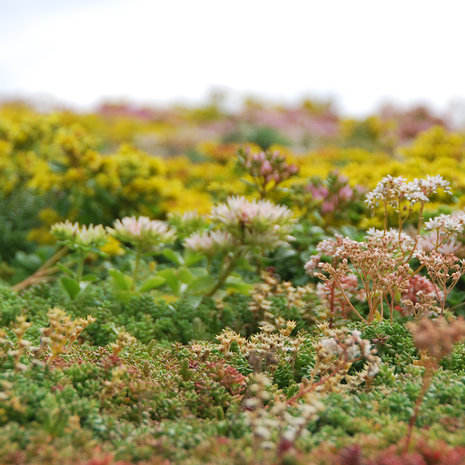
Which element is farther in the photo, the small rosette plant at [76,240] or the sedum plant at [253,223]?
the small rosette plant at [76,240]

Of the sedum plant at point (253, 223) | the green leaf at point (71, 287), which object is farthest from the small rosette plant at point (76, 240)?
the sedum plant at point (253, 223)

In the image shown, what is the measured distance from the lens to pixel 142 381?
1.79m

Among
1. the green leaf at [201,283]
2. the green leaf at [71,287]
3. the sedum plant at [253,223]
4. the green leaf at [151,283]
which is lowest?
the green leaf at [71,287]

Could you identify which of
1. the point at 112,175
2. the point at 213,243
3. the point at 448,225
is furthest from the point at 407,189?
the point at 112,175

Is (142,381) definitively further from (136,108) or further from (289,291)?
(136,108)

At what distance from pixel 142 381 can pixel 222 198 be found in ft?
7.21

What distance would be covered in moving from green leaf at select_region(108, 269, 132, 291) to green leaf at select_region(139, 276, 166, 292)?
7cm

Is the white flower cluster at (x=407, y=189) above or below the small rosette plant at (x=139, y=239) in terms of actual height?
above

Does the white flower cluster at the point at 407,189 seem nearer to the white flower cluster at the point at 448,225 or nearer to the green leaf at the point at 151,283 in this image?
the white flower cluster at the point at 448,225

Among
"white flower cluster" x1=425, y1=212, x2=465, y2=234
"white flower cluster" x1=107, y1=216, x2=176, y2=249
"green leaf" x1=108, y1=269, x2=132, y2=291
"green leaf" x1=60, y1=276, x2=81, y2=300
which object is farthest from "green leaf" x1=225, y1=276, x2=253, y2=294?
"white flower cluster" x1=425, y1=212, x2=465, y2=234

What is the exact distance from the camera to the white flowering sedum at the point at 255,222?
230 centimetres

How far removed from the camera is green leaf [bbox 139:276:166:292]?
2.68 metres

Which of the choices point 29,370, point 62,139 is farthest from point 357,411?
point 62,139

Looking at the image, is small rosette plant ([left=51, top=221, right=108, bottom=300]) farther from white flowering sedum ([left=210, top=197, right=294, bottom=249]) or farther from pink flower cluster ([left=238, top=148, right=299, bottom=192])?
pink flower cluster ([left=238, top=148, right=299, bottom=192])
